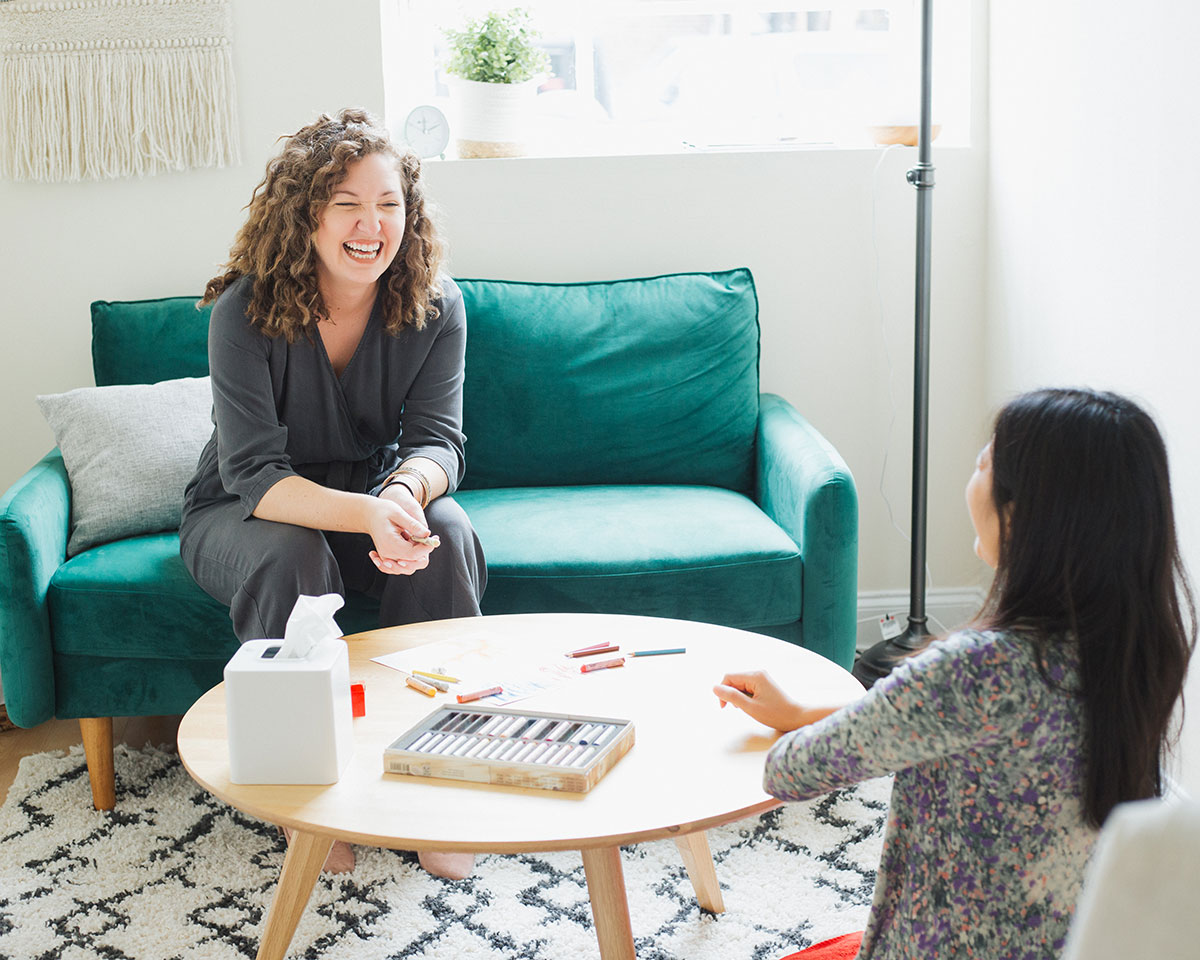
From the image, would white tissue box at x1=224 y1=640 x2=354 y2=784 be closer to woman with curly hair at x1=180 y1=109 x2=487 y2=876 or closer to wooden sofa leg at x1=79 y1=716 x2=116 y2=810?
woman with curly hair at x1=180 y1=109 x2=487 y2=876

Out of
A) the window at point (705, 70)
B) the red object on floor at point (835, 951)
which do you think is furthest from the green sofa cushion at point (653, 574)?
the window at point (705, 70)

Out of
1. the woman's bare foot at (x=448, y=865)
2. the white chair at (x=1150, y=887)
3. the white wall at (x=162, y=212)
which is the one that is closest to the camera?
the white chair at (x=1150, y=887)

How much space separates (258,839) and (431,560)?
1.69ft

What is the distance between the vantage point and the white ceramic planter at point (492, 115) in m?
2.64

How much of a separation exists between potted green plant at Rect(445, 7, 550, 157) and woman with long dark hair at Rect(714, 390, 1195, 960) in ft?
6.33

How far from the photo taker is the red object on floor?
3.55 feet

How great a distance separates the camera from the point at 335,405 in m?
1.97

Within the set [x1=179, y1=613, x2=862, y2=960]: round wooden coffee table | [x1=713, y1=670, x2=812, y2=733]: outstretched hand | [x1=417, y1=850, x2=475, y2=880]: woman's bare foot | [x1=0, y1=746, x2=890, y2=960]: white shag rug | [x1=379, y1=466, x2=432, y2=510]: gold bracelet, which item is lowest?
[x1=0, y1=746, x2=890, y2=960]: white shag rug

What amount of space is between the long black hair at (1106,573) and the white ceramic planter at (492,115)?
1956 mm

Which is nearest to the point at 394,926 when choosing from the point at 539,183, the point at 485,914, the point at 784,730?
the point at 485,914

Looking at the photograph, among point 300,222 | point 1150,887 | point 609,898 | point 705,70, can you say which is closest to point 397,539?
point 300,222

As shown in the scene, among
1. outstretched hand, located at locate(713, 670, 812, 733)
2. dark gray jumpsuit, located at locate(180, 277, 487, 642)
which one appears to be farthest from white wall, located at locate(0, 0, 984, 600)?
outstretched hand, located at locate(713, 670, 812, 733)

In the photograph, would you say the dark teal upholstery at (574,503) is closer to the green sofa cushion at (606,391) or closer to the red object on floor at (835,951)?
the green sofa cushion at (606,391)

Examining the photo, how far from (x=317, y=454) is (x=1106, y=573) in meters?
1.39
